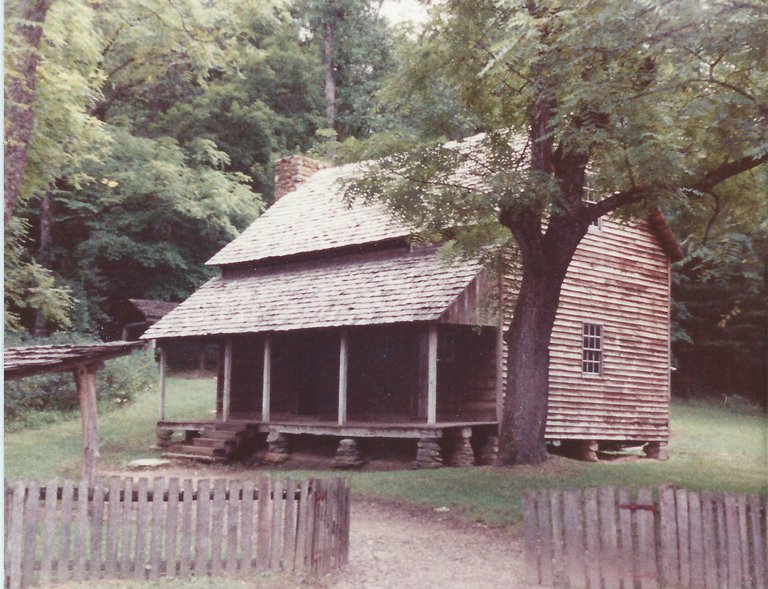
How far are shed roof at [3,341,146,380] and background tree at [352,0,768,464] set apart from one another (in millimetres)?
5703

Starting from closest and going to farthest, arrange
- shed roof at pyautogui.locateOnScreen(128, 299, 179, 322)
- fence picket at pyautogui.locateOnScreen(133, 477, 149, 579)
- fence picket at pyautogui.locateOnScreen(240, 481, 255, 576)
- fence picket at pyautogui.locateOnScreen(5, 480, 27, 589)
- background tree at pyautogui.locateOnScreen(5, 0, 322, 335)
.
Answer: fence picket at pyautogui.locateOnScreen(5, 480, 27, 589), fence picket at pyautogui.locateOnScreen(133, 477, 149, 579), fence picket at pyautogui.locateOnScreen(240, 481, 255, 576), background tree at pyautogui.locateOnScreen(5, 0, 322, 335), shed roof at pyautogui.locateOnScreen(128, 299, 179, 322)

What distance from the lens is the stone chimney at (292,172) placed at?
28.8 meters

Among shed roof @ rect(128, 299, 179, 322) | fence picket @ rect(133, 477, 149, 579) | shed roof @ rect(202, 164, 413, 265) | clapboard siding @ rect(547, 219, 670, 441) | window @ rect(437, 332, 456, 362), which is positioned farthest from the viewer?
shed roof @ rect(128, 299, 179, 322)

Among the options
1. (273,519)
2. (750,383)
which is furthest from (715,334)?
(273,519)

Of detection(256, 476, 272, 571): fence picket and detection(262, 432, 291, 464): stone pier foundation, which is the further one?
detection(262, 432, 291, 464): stone pier foundation

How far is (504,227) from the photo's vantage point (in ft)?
53.7

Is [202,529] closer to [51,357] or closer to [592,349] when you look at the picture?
[51,357]

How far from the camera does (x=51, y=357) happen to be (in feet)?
36.6

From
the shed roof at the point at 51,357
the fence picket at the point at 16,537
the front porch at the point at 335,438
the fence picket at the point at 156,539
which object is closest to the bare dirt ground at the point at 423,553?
the fence picket at the point at 156,539

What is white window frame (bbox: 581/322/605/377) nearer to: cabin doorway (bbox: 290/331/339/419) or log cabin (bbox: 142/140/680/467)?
log cabin (bbox: 142/140/680/467)

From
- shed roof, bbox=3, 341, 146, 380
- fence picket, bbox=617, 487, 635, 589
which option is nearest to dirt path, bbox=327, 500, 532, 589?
fence picket, bbox=617, 487, 635, 589

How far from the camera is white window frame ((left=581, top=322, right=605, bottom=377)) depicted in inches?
832

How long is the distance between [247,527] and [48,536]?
78.9 inches

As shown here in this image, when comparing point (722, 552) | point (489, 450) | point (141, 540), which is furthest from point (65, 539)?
point (489, 450)
